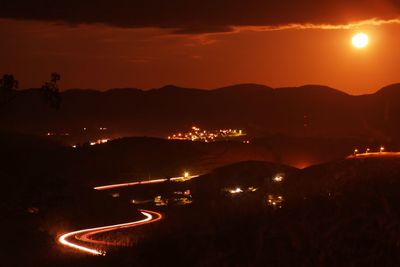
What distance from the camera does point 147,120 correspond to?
494 ft

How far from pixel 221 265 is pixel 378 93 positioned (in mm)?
146012

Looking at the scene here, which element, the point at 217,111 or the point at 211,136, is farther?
the point at 217,111

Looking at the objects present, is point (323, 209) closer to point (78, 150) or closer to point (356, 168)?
point (356, 168)

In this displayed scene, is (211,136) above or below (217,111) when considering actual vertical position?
below

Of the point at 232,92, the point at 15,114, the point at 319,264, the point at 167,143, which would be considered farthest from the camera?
the point at 232,92

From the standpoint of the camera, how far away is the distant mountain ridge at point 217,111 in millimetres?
130625

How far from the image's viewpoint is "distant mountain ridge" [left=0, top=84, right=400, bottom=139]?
130625mm

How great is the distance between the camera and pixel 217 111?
161 m

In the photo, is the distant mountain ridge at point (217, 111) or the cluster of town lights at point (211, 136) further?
the distant mountain ridge at point (217, 111)

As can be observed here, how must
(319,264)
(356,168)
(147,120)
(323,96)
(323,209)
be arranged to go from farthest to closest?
(323,96) < (147,120) < (356,168) < (323,209) < (319,264)

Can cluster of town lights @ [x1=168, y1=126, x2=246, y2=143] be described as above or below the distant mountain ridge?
below

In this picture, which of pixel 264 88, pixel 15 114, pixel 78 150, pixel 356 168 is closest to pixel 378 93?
pixel 264 88

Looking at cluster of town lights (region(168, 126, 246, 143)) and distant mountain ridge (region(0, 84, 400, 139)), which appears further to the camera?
distant mountain ridge (region(0, 84, 400, 139))

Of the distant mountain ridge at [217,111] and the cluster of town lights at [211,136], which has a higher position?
the distant mountain ridge at [217,111]
